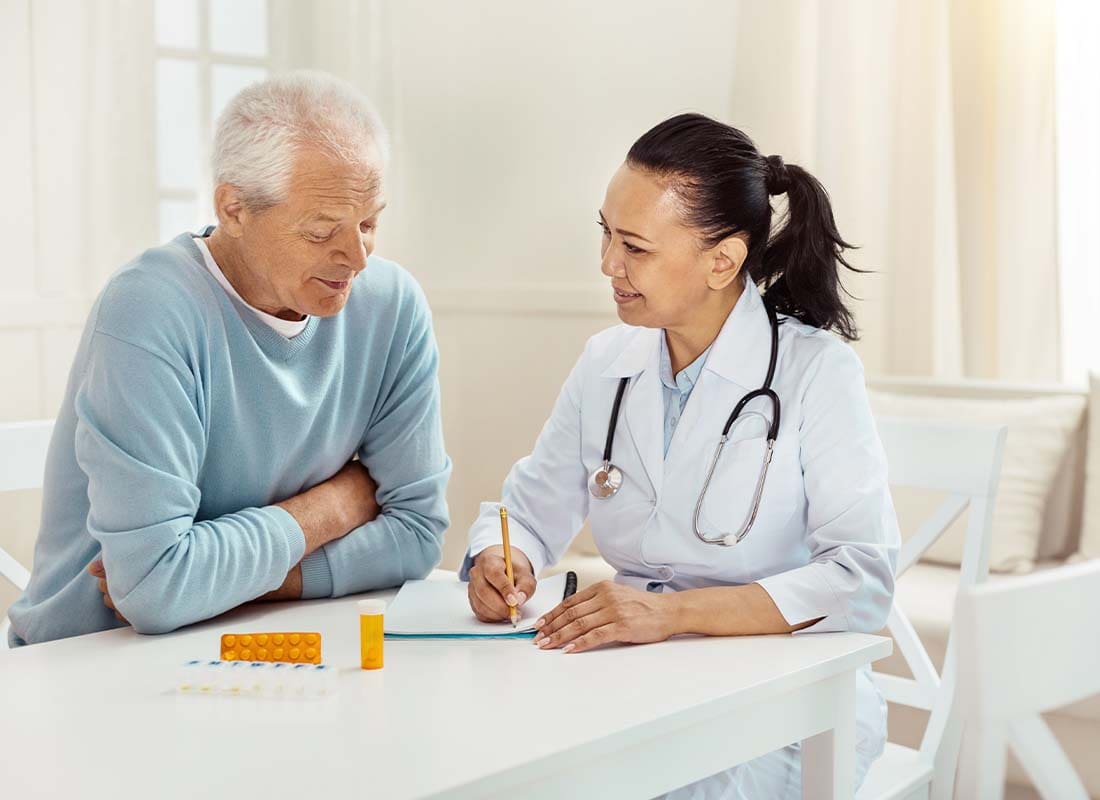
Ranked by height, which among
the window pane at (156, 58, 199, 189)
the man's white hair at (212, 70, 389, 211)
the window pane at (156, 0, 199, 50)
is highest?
the window pane at (156, 0, 199, 50)

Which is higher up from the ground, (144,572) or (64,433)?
(64,433)

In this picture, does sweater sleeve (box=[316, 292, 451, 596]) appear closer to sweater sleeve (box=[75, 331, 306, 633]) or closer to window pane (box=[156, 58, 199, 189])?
sweater sleeve (box=[75, 331, 306, 633])

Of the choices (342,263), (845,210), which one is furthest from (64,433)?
(845,210)

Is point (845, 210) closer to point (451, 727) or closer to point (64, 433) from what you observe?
point (64, 433)

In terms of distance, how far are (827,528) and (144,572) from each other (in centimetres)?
84

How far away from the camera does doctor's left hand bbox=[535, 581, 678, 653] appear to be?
1.41 m

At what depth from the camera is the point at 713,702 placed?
1217 mm

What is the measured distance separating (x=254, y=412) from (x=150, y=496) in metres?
0.22

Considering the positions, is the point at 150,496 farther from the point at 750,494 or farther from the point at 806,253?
the point at 806,253

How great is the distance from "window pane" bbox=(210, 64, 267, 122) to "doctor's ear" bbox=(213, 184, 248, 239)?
240 cm

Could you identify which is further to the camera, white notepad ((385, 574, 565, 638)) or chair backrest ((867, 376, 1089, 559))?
chair backrest ((867, 376, 1089, 559))

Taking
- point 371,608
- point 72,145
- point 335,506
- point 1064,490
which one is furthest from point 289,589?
point 72,145

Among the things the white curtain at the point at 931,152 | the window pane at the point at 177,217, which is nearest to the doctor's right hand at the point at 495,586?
the white curtain at the point at 931,152

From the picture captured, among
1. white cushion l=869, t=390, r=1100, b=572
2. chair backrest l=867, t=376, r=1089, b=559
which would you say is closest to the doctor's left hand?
white cushion l=869, t=390, r=1100, b=572
